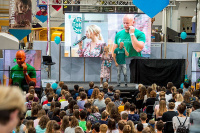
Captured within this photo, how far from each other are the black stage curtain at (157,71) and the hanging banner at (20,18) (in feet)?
13.5

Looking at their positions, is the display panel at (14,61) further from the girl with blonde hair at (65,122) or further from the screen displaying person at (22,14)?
the girl with blonde hair at (65,122)

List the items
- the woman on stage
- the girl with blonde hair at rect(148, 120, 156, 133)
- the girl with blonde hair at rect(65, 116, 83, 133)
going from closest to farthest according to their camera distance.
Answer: the girl with blonde hair at rect(65, 116, 83, 133) → the girl with blonde hair at rect(148, 120, 156, 133) → the woman on stage

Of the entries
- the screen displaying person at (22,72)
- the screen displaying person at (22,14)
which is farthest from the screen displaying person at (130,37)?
the screen displaying person at (22,72)

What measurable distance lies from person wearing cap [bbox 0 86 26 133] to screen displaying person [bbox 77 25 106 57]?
49.7 ft

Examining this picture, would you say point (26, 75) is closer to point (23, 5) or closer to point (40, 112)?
point (23, 5)

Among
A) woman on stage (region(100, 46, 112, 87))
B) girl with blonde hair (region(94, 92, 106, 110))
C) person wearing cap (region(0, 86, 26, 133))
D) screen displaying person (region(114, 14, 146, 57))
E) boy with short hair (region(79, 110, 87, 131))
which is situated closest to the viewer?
person wearing cap (region(0, 86, 26, 133))

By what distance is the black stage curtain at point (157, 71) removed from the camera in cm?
1496

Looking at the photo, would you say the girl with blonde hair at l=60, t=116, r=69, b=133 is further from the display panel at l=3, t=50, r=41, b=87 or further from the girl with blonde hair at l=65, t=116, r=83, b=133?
the display panel at l=3, t=50, r=41, b=87

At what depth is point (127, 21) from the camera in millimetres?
16094

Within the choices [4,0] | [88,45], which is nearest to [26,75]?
[88,45]

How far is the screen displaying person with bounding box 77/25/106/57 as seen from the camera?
52.9 ft

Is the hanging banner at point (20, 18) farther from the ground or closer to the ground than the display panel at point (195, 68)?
farther from the ground

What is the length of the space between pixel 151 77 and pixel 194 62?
5.22 ft

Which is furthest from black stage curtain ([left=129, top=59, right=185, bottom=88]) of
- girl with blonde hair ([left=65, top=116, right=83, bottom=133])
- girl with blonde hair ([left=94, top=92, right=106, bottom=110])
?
girl with blonde hair ([left=65, top=116, right=83, bottom=133])
